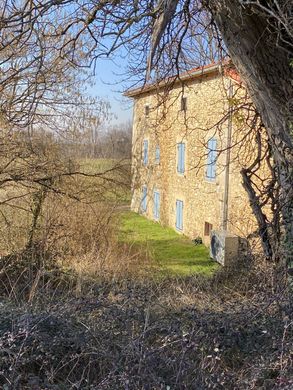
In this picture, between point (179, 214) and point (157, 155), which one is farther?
point (157, 155)

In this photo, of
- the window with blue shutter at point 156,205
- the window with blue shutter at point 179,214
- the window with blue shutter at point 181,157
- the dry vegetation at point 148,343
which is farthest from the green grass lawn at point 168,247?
the dry vegetation at point 148,343

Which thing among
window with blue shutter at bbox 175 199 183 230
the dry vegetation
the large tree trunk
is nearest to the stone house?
window with blue shutter at bbox 175 199 183 230

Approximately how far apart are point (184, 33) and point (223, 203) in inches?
378

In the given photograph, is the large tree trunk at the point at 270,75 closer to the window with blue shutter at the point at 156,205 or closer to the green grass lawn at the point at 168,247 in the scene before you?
the green grass lawn at the point at 168,247

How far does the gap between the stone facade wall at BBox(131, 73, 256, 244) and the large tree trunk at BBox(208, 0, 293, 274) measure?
19.4 feet

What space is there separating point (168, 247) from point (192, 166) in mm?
3480

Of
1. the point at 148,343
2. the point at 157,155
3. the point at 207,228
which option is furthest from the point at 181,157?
the point at 148,343

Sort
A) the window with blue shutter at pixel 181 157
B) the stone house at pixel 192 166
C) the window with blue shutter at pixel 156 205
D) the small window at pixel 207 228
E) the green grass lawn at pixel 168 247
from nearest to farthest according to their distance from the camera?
the stone house at pixel 192 166
the green grass lawn at pixel 168 247
the small window at pixel 207 228
the window with blue shutter at pixel 181 157
the window with blue shutter at pixel 156 205

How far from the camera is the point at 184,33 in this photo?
6887mm

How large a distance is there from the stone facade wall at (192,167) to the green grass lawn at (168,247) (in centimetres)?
60

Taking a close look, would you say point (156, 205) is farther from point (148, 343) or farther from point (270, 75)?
point (148, 343)

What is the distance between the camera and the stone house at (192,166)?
1359 cm

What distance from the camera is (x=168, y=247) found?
62.6ft

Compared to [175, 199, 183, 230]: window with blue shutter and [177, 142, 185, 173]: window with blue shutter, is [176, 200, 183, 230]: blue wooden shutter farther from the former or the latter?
[177, 142, 185, 173]: window with blue shutter
